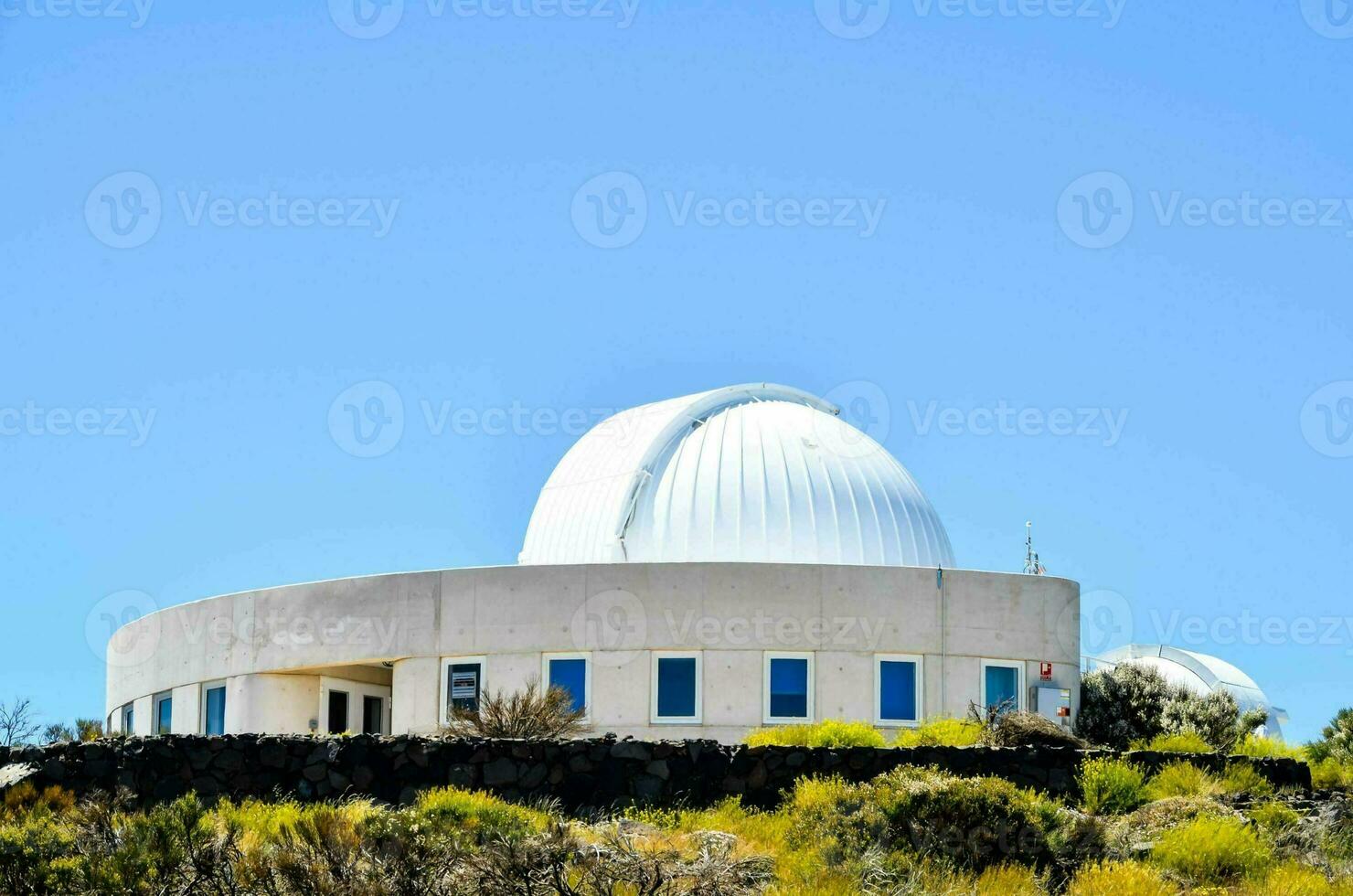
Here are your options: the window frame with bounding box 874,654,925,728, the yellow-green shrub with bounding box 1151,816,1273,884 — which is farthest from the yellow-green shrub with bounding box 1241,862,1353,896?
the window frame with bounding box 874,654,925,728

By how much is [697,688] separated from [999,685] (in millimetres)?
5216

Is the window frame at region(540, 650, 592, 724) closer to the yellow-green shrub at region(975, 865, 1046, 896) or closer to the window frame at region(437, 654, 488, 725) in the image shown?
the window frame at region(437, 654, 488, 725)

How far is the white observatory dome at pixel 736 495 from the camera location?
35.0 metres

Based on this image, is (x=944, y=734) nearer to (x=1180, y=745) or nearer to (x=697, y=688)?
(x=1180, y=745)

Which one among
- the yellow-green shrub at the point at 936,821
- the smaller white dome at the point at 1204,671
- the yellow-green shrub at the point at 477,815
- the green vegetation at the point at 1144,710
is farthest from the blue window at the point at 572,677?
the smaller white dome at the point at 1204,671

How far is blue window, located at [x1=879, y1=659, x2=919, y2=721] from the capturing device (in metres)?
31.2

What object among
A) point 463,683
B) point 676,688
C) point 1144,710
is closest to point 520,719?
point 676,688

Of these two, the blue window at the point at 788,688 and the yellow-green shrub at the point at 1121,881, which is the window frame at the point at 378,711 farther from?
the yellow-green shrub at the point at 1121,881

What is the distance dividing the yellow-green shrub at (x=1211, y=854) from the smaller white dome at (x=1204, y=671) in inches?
1026

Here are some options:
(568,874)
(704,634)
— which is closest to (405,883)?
(568,874)

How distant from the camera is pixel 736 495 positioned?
35250 mm

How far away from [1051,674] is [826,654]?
4260 mm

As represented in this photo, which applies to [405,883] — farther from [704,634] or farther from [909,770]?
[704,634]

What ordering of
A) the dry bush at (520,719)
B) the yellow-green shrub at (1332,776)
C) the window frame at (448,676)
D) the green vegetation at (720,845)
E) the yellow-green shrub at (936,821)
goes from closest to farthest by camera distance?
the green vegetation at (720,845), the yellow-green shrub at (936,821), the yellow-green shrub at (1332,776), the dry bush at (520,719), the window frame at (448,676)
